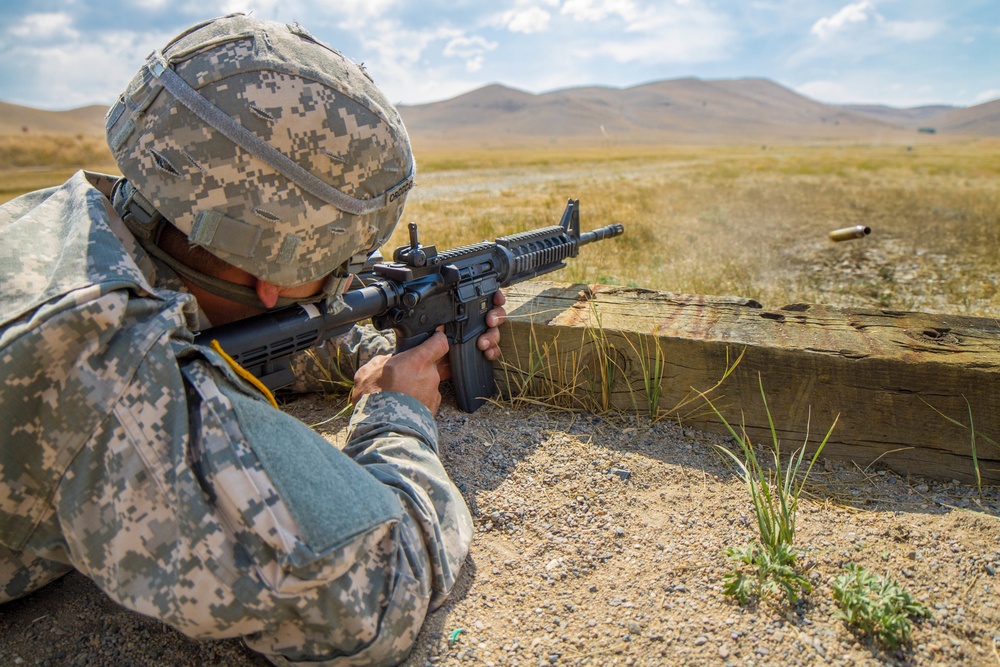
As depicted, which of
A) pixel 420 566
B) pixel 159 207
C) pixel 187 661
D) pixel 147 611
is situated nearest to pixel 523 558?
pixel 420 566

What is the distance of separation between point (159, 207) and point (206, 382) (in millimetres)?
695

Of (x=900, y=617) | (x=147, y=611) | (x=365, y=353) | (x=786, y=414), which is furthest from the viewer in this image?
(x=365, y=353)

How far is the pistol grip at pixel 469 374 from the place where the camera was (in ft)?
10.8

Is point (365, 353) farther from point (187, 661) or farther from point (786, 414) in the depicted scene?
point (786, 414)

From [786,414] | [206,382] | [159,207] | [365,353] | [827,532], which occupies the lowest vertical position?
[827,532]

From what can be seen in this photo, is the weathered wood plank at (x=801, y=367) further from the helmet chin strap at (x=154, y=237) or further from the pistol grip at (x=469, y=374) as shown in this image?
the helmet chin strap at (x=154, y=237)

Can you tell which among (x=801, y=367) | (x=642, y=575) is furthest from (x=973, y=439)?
(x=642, y=575)

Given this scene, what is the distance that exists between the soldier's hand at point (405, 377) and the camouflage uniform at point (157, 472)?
106 centimetres

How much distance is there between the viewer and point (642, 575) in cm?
221

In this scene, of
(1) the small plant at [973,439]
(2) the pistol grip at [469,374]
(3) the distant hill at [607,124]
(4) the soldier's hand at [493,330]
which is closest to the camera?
(1) the small plant at [973,439]

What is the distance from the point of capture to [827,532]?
2373 millimetres

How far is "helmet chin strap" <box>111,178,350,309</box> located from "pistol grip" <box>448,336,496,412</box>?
1.27m

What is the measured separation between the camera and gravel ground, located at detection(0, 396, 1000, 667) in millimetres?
1887

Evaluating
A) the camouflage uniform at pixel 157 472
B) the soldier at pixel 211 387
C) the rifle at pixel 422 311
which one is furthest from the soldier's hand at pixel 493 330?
the camouflage uniform at pixel 157 472
